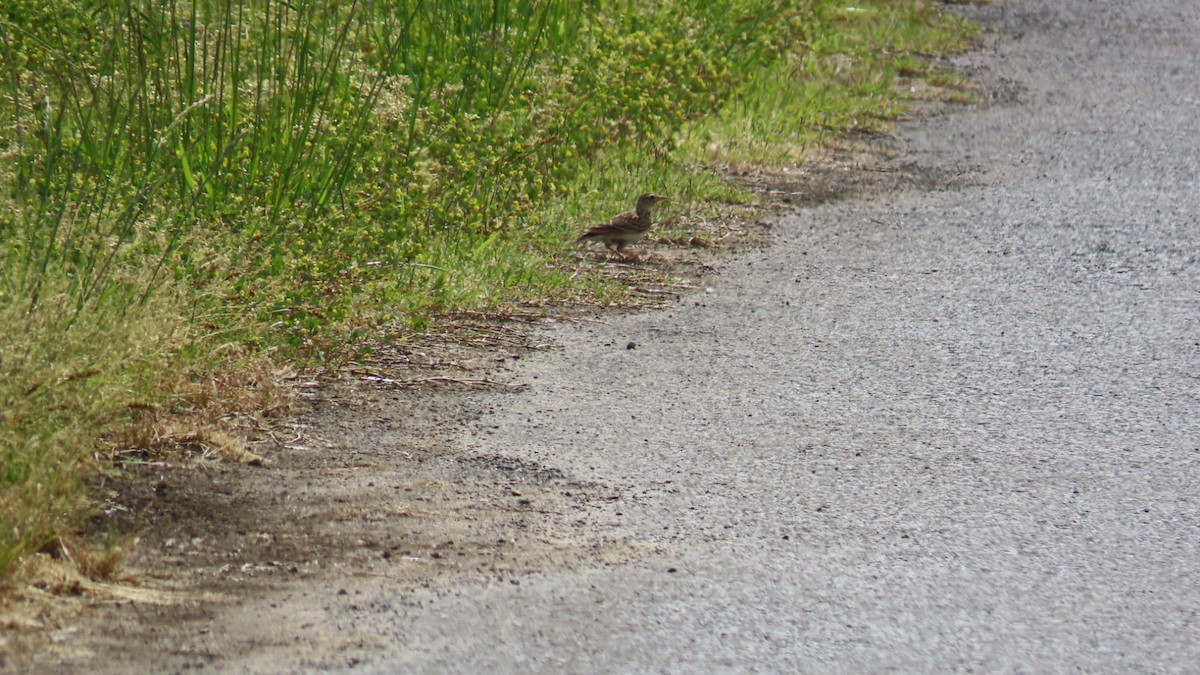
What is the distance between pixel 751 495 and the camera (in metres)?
4.73

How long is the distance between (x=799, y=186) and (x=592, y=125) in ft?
4.41

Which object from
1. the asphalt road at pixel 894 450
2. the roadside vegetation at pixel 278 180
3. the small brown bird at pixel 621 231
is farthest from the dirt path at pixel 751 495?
the small brown bird at pixel 621 231

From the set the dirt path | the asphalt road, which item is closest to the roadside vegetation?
the dirt path

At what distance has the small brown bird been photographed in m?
7.38

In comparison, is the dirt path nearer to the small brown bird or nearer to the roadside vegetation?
the roadside vegetation

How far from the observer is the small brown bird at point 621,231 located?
24.2ft

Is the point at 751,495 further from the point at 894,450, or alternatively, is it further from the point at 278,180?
the point at 278,180

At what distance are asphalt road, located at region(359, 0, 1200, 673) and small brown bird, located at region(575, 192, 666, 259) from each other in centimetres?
45

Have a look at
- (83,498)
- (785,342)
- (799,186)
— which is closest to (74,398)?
(83,498)

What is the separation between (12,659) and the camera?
3402 mm

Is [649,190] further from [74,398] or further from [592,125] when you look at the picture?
[74,398]

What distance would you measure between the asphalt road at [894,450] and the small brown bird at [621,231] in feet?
1.46

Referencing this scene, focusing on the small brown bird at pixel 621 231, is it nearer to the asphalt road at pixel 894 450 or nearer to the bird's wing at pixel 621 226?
the bird's wing at pixel 621 226

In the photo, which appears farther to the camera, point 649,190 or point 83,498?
point 649,190
